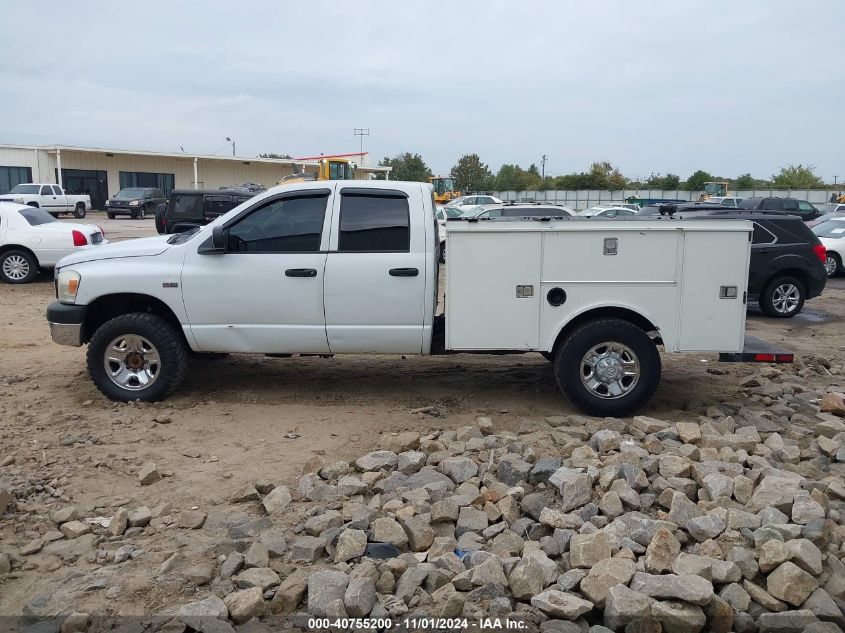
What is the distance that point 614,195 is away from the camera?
60.6 meters

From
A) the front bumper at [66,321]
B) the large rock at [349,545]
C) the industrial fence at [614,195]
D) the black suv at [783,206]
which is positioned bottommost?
the large rock at [349,545]

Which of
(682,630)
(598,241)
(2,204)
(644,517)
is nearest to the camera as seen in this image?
(682,630)

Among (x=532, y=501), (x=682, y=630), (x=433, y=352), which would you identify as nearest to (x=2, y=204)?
(x=433, y=352)

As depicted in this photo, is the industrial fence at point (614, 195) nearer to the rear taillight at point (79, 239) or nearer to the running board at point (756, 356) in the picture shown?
the rear taillight at point (79, 239)

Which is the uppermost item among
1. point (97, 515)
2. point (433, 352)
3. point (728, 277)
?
point (728, 277)

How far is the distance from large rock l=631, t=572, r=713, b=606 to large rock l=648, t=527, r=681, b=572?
0.12m

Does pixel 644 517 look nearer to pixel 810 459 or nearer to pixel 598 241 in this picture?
pixel 810 459

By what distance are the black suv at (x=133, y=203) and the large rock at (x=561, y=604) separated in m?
39.4

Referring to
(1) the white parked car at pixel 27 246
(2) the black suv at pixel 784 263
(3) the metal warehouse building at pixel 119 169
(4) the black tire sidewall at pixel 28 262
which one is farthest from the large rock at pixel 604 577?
(3) the metal warehouse building at pixel 119 169

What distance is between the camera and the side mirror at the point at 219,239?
22.4 feet

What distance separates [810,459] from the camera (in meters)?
5.70

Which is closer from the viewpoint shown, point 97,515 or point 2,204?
point 97,515

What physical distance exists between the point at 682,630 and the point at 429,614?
121 cm

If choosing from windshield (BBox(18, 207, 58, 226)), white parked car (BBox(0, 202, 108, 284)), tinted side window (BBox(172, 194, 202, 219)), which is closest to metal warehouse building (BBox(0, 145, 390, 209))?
tinted side window (BBox(172, 194, 202, 219))
